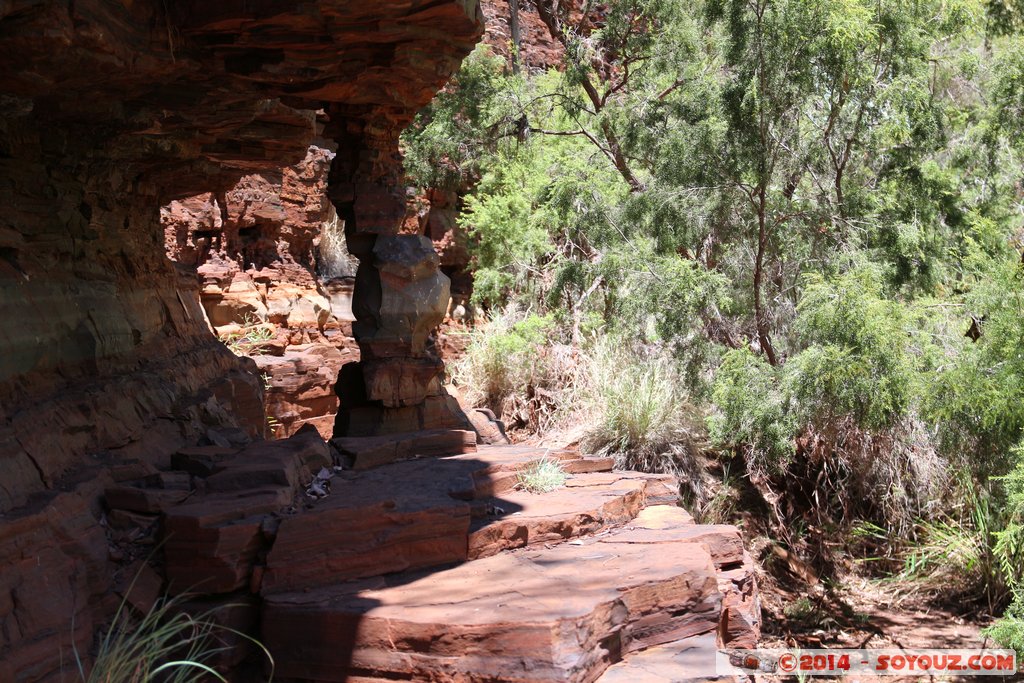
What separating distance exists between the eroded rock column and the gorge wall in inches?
0.7

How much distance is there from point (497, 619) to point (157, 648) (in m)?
1.47

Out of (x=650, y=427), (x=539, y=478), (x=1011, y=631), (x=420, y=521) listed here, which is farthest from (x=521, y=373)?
(x=420, y=521)

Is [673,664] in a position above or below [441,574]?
below

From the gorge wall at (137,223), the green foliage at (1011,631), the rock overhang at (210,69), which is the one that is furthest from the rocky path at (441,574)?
the rock overhang at (210,69)

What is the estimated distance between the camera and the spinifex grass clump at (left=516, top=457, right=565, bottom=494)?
229 inches

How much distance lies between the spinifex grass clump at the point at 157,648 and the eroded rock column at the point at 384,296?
112 inches

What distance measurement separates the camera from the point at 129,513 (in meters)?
4.34

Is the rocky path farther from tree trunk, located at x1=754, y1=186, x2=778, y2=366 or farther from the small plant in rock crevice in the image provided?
tree trunk, located at x1=754, y1=186, x2=778, y2=366

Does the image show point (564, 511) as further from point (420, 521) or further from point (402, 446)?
point (402, 446)

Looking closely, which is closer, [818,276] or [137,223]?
[137,223]

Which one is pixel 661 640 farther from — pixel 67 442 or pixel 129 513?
pixel 67 442

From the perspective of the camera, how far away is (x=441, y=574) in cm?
447

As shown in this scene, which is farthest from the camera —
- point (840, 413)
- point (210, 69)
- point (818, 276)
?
point (840, 413)

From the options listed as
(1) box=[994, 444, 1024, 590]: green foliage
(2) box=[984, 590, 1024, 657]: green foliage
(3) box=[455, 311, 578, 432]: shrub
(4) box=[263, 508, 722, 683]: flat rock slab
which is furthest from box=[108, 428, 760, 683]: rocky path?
(3) box=[455, 311, 578, 432]: shrub
